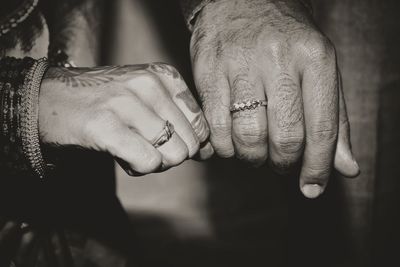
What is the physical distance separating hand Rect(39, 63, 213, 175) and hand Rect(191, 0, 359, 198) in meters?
0.09

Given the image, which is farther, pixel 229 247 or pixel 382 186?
pixel 229 247

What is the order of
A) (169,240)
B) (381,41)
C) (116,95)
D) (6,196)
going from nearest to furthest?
1. (116,95)
2. (6,196)
3. (381,41)
4. (169,240)

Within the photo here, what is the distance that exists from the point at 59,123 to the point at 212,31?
45cm

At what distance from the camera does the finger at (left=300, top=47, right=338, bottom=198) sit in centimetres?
79

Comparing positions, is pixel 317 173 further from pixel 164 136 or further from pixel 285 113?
pixel 164 136

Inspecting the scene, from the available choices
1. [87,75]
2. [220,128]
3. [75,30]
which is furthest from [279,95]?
[75,30]

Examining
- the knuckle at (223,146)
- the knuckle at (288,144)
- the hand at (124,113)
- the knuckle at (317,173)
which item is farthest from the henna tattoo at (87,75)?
the knuckle at (317,173)

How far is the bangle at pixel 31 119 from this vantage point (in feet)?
2.42

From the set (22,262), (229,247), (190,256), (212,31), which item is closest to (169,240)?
(190,256)

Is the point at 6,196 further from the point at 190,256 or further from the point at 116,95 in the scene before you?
the point at 190,256

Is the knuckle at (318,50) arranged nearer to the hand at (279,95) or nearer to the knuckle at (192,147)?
the hand at (279,95)

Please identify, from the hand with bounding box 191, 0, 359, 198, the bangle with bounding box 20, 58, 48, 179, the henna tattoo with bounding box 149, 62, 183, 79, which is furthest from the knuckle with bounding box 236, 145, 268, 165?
the bangle with bounding box 20, 58, 48, 179

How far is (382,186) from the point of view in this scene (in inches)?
66.5

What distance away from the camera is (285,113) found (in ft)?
2.58
